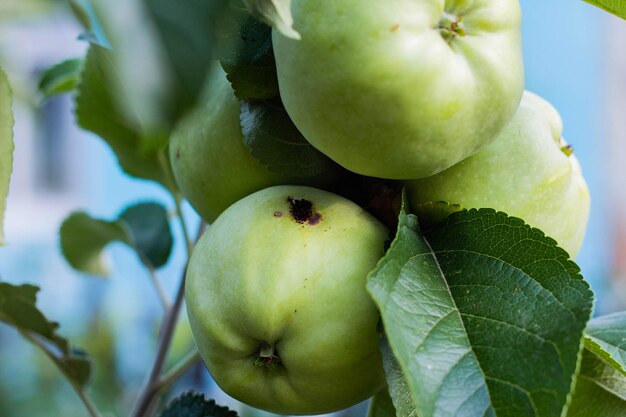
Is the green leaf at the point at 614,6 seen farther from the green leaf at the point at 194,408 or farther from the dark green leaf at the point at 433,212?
the green leaf at the point at 194,408

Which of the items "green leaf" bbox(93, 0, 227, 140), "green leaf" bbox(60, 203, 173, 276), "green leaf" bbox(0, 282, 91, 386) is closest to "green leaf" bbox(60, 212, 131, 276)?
"green leaf" bbox(60, 203, 173, 276)

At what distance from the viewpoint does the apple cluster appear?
401mm

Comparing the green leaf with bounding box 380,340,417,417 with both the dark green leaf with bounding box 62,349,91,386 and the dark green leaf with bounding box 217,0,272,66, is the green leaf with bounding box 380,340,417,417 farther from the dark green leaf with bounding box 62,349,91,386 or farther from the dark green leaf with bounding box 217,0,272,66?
the dark green leaf with bounding box 62,349,91,386

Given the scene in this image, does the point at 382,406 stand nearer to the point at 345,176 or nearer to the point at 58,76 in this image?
the point at 345,176

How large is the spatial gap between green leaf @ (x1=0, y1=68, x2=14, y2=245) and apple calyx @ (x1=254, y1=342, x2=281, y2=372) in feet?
0.59

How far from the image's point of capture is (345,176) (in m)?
0.54

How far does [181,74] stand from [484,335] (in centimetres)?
27

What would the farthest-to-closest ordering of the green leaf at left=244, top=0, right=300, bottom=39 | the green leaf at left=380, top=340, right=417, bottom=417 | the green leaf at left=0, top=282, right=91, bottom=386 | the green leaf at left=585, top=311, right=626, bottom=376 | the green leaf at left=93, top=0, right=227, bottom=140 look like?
the green leaf at left=0, top=282, right=91, bottom=386 → the green leaf at left=585, top=311, right=626, bottom=376 → the green leaf at left=380, top=340, right=417, bottom=417 → the green leaf at left=244, top=0, right=300, bottom=39 → the green leaf at left=93, top=0, right=227, bottom=140

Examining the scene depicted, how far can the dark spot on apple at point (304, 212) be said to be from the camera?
48cm

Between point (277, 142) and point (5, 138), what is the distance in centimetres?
17

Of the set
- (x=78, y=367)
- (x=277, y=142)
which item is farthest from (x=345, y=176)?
(x=78, y=367)

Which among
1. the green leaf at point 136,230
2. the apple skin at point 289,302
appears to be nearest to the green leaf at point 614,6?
the apple skin at point 289,302

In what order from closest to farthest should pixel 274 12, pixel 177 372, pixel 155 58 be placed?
pixel 155 58, pixel 274 12, pixel 177 372

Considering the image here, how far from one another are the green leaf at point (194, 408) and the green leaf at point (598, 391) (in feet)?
0.89
